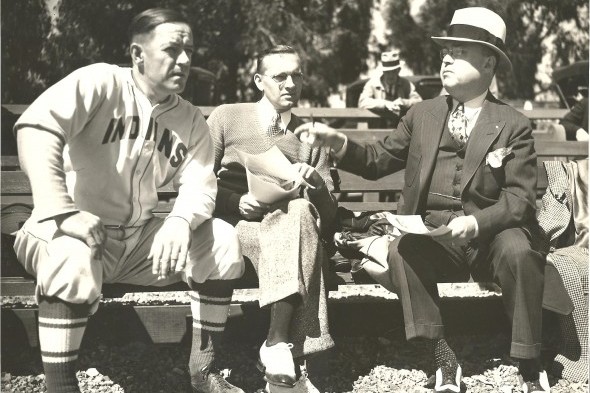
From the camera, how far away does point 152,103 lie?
329 cm

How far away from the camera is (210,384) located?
322 centimetres

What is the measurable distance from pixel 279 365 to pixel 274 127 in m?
1.31

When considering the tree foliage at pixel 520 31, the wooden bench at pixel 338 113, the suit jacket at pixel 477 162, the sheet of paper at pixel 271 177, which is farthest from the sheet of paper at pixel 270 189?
the tree foliage at pixel 520 31

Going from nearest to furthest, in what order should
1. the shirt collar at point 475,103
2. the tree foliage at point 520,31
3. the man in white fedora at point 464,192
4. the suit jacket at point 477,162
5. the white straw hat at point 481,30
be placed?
the man in white fedora at point 464,192, the suit jacket at point 477,162, the white straw hat at point 481,30, the shirt collar at point 475,103, the tree foliage at point 520,31

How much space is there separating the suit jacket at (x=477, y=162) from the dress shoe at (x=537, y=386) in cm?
66

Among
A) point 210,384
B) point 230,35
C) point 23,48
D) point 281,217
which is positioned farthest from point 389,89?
point 230,35

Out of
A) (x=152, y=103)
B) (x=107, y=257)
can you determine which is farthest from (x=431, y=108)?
(x=107, y=257)

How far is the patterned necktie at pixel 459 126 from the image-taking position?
12.4 feet

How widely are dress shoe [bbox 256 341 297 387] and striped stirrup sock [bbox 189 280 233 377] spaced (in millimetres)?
227

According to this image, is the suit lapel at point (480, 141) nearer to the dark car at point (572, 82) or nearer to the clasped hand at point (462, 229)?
the clasped hand at point (462, 229)

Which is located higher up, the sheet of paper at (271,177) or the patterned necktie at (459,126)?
the patterned necktie at (459,126)

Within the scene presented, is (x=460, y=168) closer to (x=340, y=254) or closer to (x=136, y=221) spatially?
(x=340, y=254)

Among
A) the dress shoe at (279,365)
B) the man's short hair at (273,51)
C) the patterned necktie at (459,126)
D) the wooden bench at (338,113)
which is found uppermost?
the man's short hair at (273,51)

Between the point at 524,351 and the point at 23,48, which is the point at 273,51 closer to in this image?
the point at 524,351
